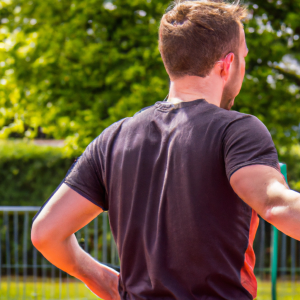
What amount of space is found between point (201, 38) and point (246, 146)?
335 mm

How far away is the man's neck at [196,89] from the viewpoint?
119cm

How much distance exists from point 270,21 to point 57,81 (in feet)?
9.69

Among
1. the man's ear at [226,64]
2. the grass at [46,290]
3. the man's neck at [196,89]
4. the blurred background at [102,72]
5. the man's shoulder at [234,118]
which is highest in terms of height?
A: the man's ear at [226,64]

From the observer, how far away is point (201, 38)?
115cm

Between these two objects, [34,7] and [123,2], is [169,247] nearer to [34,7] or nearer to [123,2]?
[123,2]

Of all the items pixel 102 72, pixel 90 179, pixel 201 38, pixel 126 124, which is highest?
pixel 201 38

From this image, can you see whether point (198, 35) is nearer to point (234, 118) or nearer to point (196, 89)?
point (196, 89)

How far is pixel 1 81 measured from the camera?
6254mm

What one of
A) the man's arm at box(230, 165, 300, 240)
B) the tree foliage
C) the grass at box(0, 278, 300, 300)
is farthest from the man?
the grass at box(0, 278, 300, 300)

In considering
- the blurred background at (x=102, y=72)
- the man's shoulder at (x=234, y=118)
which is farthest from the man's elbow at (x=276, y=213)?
the blurred background at (x=102, y=72)

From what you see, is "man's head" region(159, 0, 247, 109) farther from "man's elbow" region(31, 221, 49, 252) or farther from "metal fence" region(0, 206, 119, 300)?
"metal fence" region(0, 206, 119, 300)

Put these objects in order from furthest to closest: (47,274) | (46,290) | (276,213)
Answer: (47,274) → (46,290) → (276,213)

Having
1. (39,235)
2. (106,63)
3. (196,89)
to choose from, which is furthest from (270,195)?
(106,63)

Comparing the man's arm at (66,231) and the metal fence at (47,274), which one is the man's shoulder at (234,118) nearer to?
the man's arm at (66,231)
